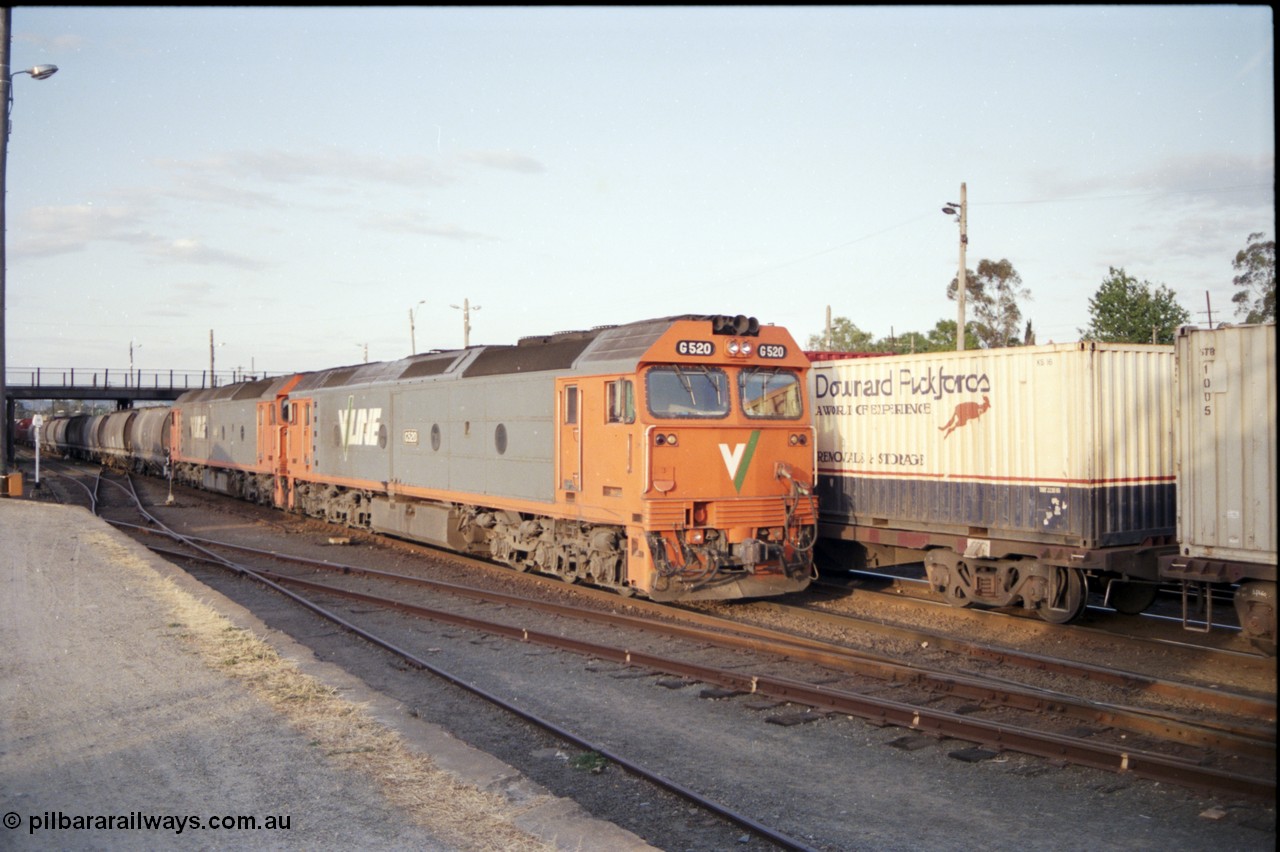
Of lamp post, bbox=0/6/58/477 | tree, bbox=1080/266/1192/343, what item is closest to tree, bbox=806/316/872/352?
tree, bbox=1080/266/1192/343

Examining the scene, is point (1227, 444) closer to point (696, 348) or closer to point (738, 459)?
point (738, 459)

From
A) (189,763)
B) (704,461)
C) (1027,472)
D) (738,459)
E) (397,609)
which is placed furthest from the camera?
(397,609)

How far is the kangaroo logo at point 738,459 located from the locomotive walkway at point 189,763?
584 centimetres

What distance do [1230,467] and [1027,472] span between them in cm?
265

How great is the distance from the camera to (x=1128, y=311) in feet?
130

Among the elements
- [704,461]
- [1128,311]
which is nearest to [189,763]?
[704,461]

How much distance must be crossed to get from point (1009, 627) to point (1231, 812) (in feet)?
20.7

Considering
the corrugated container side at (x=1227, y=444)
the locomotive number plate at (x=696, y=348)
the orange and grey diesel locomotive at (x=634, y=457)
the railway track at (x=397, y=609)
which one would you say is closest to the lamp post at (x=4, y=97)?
the railway track at (x=397, y=609)

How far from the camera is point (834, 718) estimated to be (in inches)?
345

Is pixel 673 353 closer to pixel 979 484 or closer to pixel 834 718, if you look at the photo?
pixel 979 484

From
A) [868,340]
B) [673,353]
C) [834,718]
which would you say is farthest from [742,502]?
[868,340]

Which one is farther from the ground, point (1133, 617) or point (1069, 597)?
point (1069, 597)

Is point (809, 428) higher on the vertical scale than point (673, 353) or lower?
lower

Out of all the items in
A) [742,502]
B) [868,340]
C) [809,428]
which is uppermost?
[868,340]
